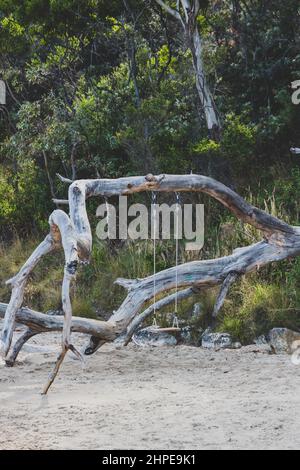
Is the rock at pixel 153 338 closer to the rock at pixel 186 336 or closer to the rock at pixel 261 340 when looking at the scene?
the rock at pixel 186 336

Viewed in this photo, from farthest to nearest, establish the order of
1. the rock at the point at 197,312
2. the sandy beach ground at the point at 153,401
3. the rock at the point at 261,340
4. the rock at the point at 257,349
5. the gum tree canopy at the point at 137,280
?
the rock at the point at 197,312 → the rock at the point at 261,340 → the rock at the point at 257,349 → the gum tree canopy at the point at 137,280 → the sandy beach ground at the point at 153,401

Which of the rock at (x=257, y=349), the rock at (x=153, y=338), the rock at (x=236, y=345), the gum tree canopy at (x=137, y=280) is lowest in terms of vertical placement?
the rock at (x=153, y=338)

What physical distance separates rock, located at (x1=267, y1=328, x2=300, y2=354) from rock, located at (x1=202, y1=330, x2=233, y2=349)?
0.49 metres

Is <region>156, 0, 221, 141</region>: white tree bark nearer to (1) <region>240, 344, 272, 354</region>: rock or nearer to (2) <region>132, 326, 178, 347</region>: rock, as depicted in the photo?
(2) <region>132, 326, 178, 347</region>: rock

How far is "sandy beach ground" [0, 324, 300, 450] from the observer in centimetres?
796

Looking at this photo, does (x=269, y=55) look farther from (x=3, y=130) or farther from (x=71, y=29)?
(x=3, y=130)

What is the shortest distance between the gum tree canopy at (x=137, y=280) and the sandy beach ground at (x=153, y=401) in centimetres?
49

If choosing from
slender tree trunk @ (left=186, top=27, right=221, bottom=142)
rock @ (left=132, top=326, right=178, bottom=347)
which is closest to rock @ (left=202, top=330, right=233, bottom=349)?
rock @ (left=132, top=326, right=178, bottom=347)

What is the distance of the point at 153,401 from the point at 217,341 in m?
3.11

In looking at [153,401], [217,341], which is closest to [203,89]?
[217,341]

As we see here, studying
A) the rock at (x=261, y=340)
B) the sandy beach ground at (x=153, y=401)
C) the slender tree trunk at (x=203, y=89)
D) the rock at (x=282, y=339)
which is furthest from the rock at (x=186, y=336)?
the slender tree trunk at (x=203, y=89)

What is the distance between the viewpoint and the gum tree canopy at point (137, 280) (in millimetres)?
9000

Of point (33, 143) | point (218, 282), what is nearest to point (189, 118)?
point (33, 143)
